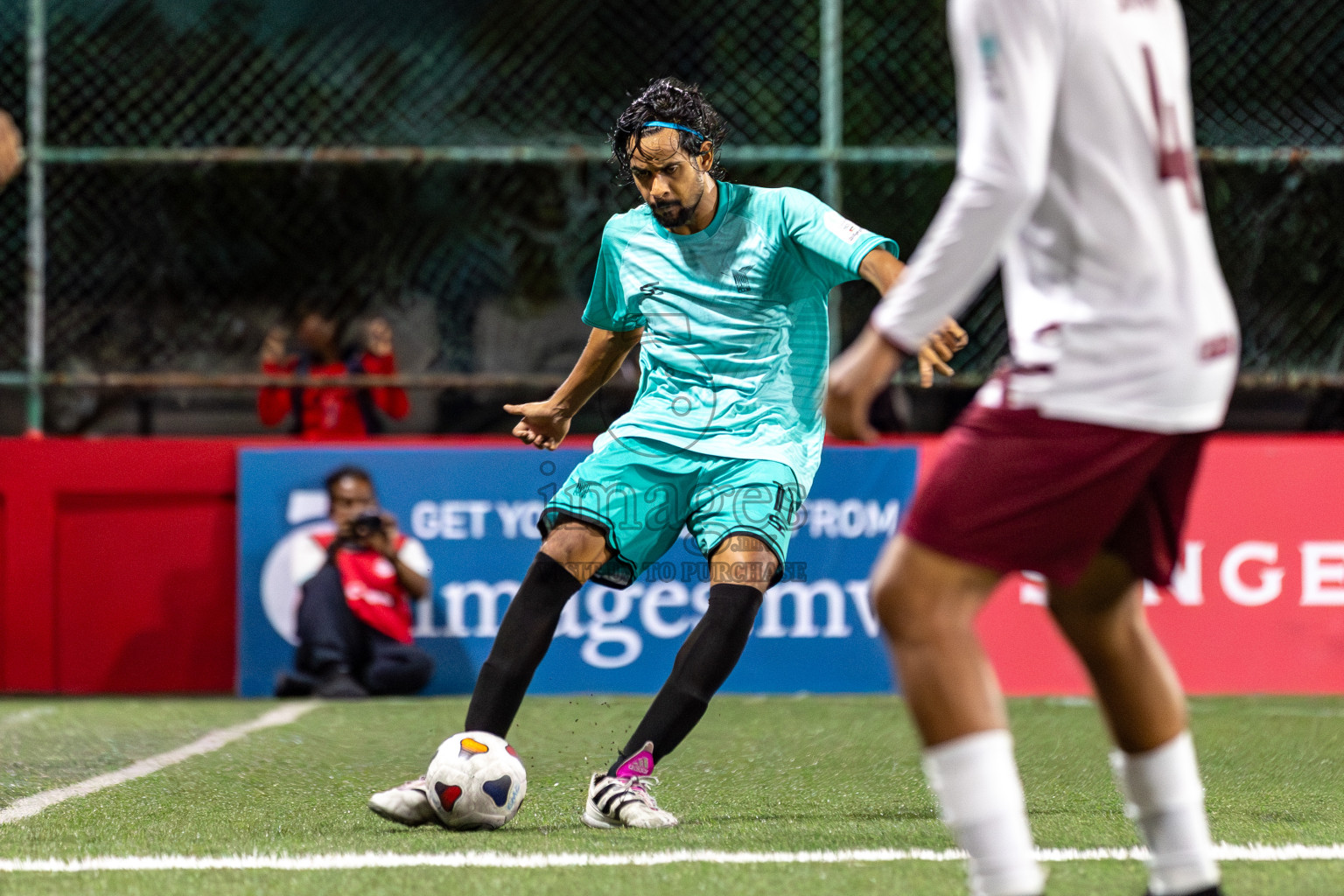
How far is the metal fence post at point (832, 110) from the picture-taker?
797 cm

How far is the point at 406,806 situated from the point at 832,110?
499cm

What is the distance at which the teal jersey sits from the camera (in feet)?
13.8

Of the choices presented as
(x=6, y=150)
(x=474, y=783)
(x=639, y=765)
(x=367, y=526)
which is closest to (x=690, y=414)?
(x=639, y=765)

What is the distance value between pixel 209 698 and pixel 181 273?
2.27m

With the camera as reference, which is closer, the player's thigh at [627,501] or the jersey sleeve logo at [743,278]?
the player's thigh at [627,501]

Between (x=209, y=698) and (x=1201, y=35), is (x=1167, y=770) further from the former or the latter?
(x=1201, y=35)

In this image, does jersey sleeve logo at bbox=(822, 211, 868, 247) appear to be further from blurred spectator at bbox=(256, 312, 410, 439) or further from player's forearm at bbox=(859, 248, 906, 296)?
blurred spectator at bbox=(256, 312, 410, 439)

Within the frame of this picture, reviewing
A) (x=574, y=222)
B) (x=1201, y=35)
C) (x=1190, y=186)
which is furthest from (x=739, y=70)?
(x=1190, y=186)

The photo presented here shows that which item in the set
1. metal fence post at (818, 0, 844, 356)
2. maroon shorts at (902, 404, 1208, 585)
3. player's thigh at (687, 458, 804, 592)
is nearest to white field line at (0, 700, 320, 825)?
player's thigh at (687, 458, 804, 592)

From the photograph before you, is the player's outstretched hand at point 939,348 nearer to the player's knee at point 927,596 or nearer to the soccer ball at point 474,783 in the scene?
the player's knee at point 927,596

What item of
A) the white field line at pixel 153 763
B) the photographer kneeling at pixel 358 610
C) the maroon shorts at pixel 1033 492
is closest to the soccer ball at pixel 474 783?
the white field line at pixel 153 763

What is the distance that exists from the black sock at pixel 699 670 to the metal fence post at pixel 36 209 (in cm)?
482

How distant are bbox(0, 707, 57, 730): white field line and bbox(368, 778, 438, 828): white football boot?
3.04 metres

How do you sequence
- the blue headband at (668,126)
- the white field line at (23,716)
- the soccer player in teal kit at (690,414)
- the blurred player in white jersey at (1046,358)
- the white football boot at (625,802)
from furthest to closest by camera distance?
1. the white field line at (23,716)
2. the blue headband at (668,126)
3. the soccer player in teal kit at (690,414)
4. the white football boot at (625,802)
5. the blurred player in white jersey at (1046,358)
